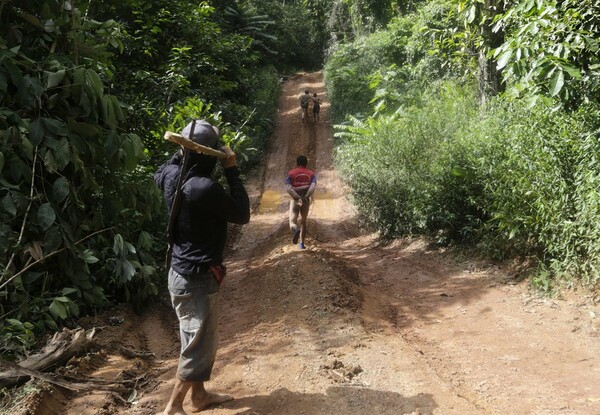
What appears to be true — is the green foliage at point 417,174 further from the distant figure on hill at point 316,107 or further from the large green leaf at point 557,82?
the distant figure on hill at point 316,107

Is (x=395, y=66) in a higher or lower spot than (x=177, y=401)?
higher

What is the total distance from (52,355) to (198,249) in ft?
6.18

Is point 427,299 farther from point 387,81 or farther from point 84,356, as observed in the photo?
point 387,81

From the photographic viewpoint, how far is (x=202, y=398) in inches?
151

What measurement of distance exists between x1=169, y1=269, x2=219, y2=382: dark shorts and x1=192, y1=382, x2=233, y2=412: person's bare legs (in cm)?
23

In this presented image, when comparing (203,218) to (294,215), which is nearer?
(203,218)

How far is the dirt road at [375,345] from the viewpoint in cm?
401

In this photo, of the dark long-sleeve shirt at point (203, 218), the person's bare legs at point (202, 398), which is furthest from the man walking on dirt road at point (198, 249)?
the person's bare legs at point (202, 398)

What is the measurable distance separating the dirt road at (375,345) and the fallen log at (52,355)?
15 centimetres

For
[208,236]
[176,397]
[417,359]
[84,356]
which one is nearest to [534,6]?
[417,359]

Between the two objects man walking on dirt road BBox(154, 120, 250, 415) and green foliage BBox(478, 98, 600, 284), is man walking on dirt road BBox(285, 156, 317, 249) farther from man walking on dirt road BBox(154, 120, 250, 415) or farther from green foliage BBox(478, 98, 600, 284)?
man walking on dirt road BBox(154, 120, 250, 415)

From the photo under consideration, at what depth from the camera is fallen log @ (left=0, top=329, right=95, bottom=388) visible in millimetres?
4023

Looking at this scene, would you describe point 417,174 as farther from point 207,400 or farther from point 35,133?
point 207,400

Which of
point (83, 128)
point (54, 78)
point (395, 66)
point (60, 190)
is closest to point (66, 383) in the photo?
point (60, 190)
